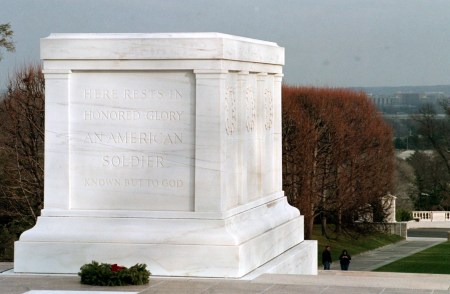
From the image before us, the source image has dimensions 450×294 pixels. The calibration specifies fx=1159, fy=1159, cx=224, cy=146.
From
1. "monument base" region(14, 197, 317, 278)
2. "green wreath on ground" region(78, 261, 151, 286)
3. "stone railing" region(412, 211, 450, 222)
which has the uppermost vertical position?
"monument base" region(14, 197, 317, 278)

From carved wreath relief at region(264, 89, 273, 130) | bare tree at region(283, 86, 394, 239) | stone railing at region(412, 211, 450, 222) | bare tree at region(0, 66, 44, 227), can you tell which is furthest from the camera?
stone railing at region(412, 211, 450, 222)

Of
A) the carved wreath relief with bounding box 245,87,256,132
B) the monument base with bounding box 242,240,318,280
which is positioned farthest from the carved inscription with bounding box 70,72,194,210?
the carved wreath relief with bounding box 245,87,256,132

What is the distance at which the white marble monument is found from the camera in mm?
16703

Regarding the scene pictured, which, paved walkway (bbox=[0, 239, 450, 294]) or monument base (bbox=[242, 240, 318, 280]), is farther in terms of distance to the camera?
monument base (bbox=[242, 240, 318, 280])

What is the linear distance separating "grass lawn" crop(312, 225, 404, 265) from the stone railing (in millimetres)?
16299

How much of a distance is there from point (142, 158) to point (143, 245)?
1332 millimetres

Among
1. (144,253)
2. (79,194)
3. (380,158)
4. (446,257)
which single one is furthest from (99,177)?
(380,158)

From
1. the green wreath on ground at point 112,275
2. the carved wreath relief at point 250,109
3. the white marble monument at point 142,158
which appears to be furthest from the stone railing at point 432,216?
the green wreath on ground at point 112,275

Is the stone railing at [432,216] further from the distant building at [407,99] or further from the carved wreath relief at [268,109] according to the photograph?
the carved wreath relief at [268,109]

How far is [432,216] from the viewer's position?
280 feet

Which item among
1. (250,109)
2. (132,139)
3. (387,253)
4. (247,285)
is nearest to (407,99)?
(387,253)

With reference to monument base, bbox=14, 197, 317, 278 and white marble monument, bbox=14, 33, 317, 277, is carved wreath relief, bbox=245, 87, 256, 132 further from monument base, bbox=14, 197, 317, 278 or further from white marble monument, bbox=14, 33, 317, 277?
monument base, bbox=14, 197, 317, 278

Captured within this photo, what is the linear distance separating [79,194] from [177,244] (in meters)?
1.82

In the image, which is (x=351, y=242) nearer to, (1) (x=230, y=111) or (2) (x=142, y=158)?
(1) (x=230, y=111)
